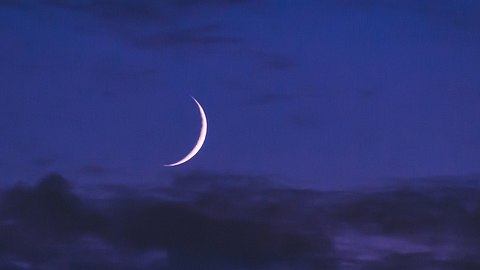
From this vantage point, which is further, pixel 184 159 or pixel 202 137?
pixel 184 159

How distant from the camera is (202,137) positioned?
24516 mm

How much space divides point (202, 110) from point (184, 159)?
2.12 m

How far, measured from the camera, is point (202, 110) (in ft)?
83.4

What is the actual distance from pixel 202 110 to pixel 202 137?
1.35 m

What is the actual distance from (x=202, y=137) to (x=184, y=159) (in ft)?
6.42
